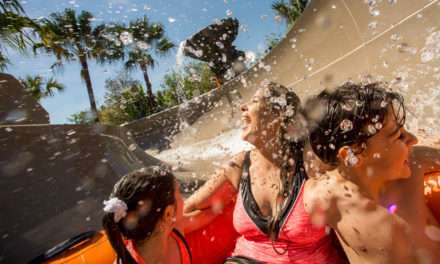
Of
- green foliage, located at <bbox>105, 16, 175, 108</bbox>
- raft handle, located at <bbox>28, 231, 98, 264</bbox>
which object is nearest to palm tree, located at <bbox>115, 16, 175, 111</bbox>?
green foliage, located at <bbox>105, 16, 175, 108</bbox>

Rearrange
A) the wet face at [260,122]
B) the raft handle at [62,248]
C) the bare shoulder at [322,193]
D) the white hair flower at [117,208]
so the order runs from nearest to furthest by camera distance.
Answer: the bare shoulder at [322,193]
the white hair flower at [117,208]
the wet face at [260,122]
the raft handle at [62,248]

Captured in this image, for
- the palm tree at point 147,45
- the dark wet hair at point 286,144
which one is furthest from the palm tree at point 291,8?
the dark wet hair at point 286,144

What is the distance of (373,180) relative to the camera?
1153 millimetres

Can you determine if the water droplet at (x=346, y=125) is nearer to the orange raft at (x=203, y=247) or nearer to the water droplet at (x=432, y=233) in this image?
the water droplet at (x=432, y=233)

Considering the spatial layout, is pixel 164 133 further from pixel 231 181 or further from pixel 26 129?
pixel 231 181

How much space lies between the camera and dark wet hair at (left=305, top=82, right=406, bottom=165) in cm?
113

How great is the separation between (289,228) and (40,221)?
3.54 metres

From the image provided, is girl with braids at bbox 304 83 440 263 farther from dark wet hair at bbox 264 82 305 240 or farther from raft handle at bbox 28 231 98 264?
raft handle at bbox 28 231 98 264

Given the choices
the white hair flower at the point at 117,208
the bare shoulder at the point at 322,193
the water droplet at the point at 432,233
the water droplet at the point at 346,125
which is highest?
the water droplet at the point at 346,125

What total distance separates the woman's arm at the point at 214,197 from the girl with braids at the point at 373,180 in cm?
71

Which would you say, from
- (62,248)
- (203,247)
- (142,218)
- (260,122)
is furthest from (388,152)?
(62,248)

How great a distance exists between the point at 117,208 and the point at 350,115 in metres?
1.04

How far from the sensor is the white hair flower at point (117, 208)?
148cm

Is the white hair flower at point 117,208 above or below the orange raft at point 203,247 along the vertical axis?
above
